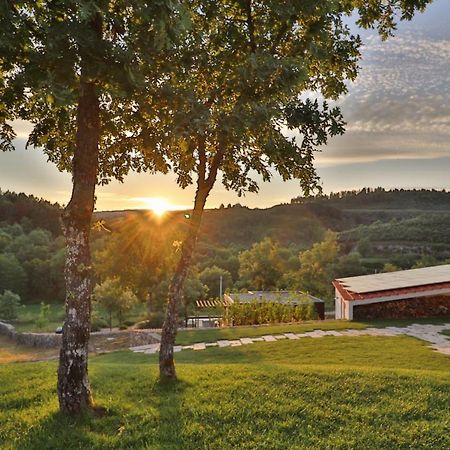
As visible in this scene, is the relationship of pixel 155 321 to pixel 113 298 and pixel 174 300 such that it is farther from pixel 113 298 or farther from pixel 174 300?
pixel 174 300

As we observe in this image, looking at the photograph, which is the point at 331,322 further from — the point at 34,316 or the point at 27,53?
the point at 34,316

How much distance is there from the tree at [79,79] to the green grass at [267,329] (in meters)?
7.85

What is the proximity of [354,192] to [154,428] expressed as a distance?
72966 millimetres

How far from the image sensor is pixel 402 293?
17.1 m

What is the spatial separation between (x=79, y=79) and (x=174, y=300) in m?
3.60

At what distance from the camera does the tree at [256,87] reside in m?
5.91

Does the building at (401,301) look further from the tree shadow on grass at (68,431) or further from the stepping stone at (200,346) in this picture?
the tree shadow on grass at (68,431)

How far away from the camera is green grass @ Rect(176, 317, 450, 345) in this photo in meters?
14.0

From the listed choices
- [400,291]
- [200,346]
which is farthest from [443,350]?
[200,346]

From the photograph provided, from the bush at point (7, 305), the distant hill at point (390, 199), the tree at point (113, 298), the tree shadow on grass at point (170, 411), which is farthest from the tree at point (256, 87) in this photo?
the distant hill at point (390, 199)

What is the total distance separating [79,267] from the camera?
5938 mm

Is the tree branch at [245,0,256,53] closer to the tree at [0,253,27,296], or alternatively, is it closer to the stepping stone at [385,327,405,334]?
the stepping stone at [385,327,405,334]

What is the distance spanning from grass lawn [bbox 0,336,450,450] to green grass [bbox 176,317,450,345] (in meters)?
5.54

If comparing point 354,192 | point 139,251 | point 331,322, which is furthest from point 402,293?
point 354,192
